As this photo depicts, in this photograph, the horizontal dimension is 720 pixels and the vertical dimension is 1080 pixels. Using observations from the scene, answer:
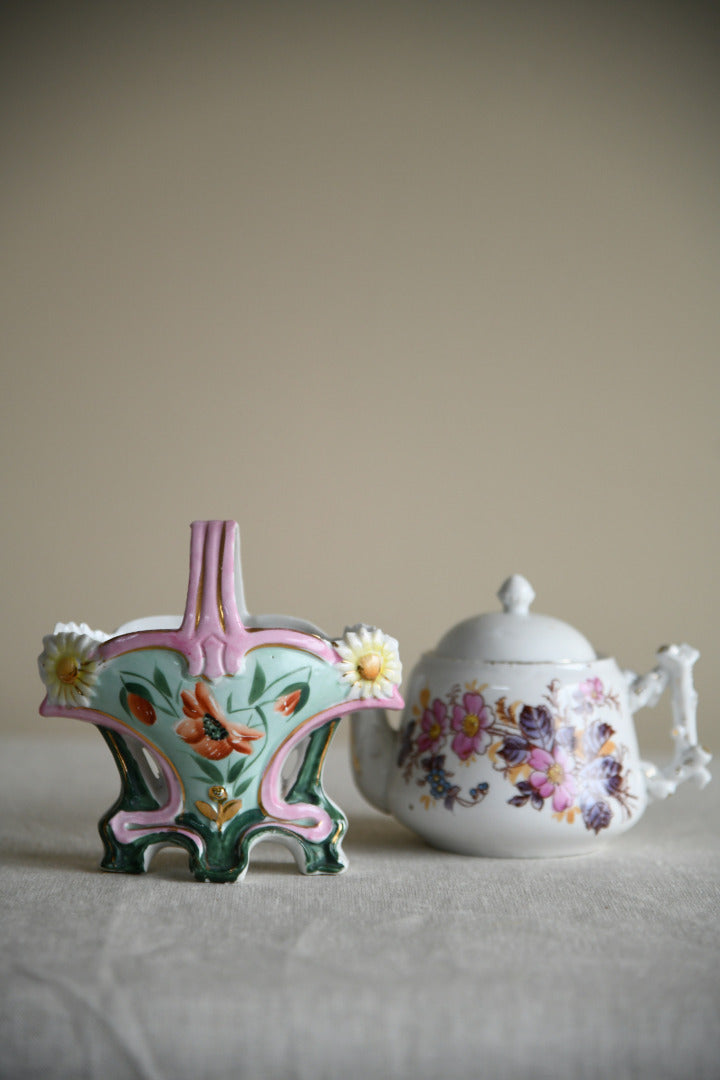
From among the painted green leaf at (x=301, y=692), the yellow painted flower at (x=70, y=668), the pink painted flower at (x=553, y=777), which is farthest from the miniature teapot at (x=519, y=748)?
the yellow painted flower at (x=70, y=668)

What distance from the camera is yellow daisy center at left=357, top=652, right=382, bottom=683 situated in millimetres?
705

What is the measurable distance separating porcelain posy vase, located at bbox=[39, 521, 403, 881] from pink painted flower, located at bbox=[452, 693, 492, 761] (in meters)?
0.07

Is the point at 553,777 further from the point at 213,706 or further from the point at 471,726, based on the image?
the point at 213,706

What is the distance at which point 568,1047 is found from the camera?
50cm

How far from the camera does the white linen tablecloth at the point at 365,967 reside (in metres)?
0.49

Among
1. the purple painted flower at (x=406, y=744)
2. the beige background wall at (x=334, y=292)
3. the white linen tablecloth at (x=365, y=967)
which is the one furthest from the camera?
the beige background wall at (x=334, y=292)

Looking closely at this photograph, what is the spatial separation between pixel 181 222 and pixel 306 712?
3.55 ft

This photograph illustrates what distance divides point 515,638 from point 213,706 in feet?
0.73

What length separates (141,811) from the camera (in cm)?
72

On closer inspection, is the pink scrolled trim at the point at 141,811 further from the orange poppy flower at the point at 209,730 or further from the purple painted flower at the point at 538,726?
the purple painted flower at the point at 538,726

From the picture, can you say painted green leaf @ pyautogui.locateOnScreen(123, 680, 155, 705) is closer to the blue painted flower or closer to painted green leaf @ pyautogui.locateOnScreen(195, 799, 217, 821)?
painted green leaf @ pyautogui.locateOnScreen(195, 799, 217, 821)

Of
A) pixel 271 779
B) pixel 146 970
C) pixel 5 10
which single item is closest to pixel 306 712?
pixel 271 779

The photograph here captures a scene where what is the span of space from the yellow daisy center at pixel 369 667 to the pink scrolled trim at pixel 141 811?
0.13m

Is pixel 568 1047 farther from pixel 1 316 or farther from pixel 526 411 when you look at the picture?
pixel 1 316
